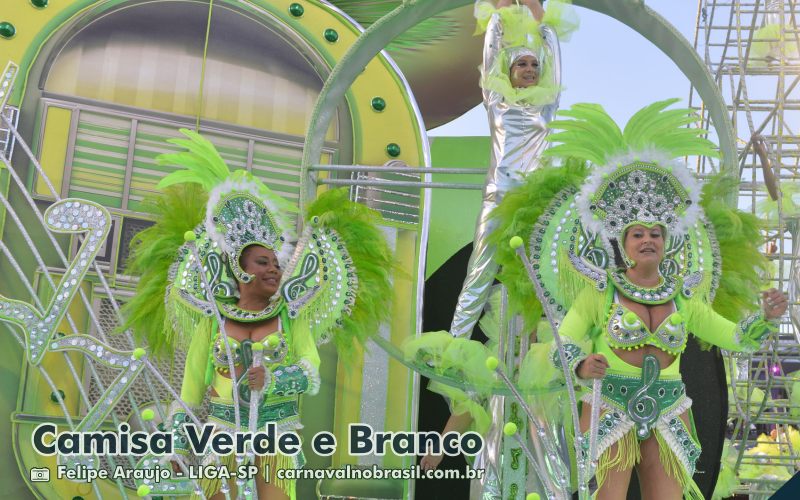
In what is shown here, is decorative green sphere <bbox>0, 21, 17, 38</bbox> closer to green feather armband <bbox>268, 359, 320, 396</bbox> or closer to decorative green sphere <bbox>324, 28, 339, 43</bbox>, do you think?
decorative green sphere <bbox>324, 28, 339, 43</bbox>

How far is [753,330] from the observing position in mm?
3746

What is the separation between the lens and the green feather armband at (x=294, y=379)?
4184mm

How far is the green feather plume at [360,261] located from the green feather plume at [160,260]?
1.81ft

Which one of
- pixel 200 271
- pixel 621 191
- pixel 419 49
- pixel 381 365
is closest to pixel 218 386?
pixel 200 271

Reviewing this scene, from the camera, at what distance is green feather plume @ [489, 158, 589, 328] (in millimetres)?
4020

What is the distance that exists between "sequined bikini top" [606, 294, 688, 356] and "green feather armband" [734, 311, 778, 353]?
205 mm

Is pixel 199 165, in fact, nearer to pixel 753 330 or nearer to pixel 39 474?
pixel 39 474

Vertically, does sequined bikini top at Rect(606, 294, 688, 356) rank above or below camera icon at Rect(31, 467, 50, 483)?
above

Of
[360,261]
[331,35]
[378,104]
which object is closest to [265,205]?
[360,261]

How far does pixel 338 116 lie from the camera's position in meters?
5.82

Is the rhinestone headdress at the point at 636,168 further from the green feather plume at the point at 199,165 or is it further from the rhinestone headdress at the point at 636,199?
the green feather plume at the point at 199,165

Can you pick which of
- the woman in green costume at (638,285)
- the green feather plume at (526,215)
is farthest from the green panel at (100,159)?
the woman in green costume at (638,285)

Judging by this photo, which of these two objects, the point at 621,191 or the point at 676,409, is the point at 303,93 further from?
the point at 676,409

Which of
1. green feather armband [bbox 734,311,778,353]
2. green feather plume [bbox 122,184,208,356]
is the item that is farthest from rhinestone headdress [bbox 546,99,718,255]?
green feather plume [bbox 122,184,208,356]
